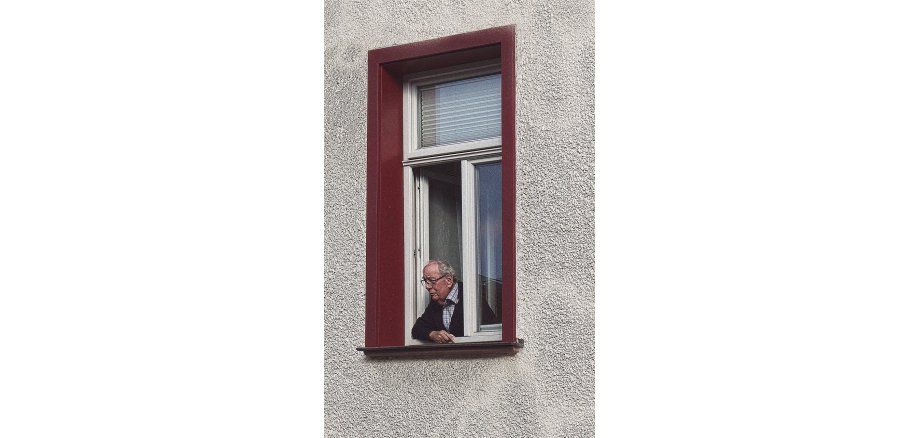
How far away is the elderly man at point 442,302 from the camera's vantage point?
31.2 feet

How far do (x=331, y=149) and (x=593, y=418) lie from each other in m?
2.42

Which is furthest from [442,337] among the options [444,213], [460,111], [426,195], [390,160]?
[460,111]

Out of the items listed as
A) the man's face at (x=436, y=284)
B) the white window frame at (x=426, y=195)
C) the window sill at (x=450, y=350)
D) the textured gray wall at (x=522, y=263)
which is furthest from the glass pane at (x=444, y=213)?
the window sill at (x=450, y=350)

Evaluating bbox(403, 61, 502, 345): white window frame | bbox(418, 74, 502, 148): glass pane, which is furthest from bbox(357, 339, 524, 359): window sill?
bbox(418, 74, 502, 148): glass pane

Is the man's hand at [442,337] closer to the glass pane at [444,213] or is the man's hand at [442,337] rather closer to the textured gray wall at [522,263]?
the textured gray wall at [522,263]

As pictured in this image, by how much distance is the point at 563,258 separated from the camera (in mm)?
8852

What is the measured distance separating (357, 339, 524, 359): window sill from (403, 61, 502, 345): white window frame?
24 cm

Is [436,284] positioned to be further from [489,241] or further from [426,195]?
[426,195]

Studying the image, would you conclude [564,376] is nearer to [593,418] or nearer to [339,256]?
[593,418]

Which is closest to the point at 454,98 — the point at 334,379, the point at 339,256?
the point at 339,256

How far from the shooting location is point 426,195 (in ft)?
32.4

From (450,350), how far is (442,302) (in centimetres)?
45

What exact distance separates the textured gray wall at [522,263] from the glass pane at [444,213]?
0.42m
